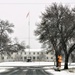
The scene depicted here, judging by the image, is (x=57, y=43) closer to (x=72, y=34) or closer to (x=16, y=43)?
(x=72, y=34)

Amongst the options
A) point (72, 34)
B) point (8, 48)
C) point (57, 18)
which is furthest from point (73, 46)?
point (8, 48)

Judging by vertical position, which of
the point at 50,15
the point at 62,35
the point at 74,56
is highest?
the point at 50,15

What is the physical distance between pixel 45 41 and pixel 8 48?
14.5 m

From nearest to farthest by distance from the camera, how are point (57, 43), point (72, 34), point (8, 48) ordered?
1. point (72, 34)
2. point (57, 43)
3. point (8, 48)

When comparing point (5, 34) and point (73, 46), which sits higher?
point (5, 34)

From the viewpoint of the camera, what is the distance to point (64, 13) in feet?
166

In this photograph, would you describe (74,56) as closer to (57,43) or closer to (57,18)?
(57,43)

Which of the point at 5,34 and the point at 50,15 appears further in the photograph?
the point at 5,34

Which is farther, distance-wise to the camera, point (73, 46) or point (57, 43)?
point (57, 43)

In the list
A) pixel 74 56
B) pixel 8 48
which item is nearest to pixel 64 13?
pixel 74 56

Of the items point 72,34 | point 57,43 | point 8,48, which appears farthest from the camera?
point 8,48

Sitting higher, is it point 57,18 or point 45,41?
point 57,18

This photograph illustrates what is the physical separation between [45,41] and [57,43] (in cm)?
225

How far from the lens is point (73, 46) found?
50.1m
